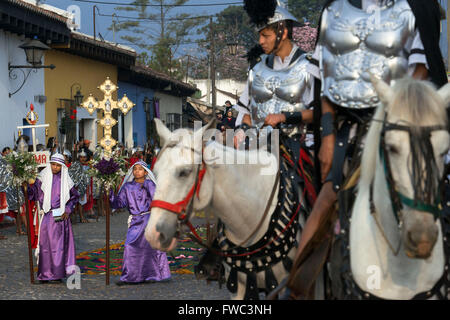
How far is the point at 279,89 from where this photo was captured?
6.29 m

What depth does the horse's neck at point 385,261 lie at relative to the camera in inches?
154

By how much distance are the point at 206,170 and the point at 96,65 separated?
2571cm

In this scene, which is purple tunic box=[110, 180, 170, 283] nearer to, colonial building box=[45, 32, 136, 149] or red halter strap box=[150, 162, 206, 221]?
red halter strap box=[150, 162, 206, 221]

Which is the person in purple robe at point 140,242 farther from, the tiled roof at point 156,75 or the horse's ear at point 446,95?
the tiled roof at point 156,75

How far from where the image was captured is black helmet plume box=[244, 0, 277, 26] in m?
6.28

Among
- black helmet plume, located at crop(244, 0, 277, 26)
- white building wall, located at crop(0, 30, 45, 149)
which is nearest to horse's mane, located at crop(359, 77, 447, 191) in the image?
black helmet plume, located at crop(244, 0, 277, 26)

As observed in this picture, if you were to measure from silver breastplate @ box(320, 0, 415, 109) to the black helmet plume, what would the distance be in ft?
4.18

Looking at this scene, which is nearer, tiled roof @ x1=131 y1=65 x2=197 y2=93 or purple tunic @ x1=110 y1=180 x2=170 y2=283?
purple tunic @ x1=110 y1=180 x2=170 y2=283

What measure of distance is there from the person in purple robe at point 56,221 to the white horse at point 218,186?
626cm

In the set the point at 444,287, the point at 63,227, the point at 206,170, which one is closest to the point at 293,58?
the point at 206,170

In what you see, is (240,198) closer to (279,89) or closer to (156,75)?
(279,89)

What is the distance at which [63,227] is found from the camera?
1153 centimetres

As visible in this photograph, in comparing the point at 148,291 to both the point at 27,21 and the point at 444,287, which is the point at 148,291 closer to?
the point at 444,287

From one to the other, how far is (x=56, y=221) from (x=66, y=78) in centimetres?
1599
